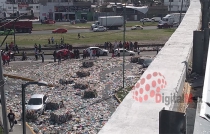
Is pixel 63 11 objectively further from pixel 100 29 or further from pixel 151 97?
pixel 151 97

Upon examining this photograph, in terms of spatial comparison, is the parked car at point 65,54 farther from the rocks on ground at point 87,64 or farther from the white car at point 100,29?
the white car at point 100,29

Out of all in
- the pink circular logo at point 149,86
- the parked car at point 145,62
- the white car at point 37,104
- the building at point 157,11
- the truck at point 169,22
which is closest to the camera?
the pink circular logo at point 149,86

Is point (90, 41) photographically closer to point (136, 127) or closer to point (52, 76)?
point (52, 76)

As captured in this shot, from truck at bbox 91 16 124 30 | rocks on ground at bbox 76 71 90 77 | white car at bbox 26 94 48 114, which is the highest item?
truck at bbox 91 16 124 30

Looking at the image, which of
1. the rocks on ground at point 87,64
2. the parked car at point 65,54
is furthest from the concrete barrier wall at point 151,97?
the parked car at point 65,54

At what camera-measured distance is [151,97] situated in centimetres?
520

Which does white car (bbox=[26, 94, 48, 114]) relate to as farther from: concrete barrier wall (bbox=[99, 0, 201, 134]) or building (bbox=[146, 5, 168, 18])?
building (bbox=[146, 5, 168, 18])

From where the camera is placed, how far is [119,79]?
19.9 metres

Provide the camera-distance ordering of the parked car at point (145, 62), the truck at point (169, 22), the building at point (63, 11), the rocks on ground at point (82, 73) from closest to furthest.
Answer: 1. the rocks on ground at point (82, 73)
2. the parked car at point (145, 62)
3. the truck at point (169, 22)
4. the building at point (63, 11)

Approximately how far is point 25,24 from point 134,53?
20.7 metres

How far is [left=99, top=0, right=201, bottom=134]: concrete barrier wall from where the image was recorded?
423 cm

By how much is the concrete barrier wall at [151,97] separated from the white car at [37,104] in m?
7.79

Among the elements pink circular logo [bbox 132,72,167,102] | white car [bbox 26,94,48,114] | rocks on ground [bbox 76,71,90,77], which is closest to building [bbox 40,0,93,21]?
rocks on ground [bbox 76,71,90,77]

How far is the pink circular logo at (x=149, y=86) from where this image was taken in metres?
5.28
